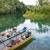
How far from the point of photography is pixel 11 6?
191 feet

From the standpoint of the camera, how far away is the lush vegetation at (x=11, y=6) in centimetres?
5471

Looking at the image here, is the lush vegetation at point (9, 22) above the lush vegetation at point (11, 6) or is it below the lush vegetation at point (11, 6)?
above

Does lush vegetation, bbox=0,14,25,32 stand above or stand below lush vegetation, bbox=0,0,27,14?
above

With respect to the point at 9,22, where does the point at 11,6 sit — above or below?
below

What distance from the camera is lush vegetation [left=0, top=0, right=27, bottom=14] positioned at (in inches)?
2154

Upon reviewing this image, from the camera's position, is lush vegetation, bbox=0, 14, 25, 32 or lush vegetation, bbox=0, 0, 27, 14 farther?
lush vegetation, bbox=0, 0, 27, 14

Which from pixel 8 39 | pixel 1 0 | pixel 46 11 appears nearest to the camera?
pixel 8 39

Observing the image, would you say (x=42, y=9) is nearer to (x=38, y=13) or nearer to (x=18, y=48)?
(x=38, y=13)

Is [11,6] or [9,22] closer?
[9,22]

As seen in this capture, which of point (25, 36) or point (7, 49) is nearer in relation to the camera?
point (7, 49)

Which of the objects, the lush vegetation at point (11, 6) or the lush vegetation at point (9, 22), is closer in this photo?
the lush vegetation at point (9, 22)

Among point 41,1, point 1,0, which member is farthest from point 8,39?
point 1,0

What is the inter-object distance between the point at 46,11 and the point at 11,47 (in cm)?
3137

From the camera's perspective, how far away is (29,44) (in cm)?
1490
